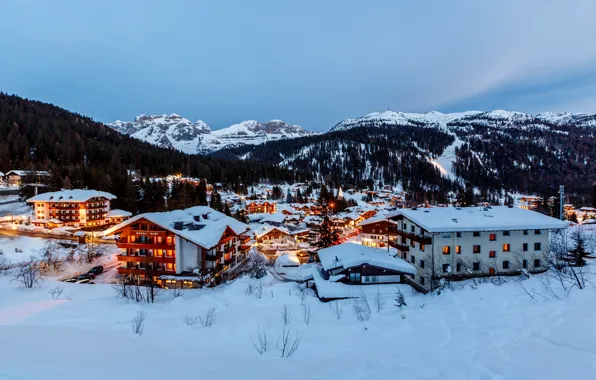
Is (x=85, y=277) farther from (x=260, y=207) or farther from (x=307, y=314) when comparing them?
(x=260, y=207)

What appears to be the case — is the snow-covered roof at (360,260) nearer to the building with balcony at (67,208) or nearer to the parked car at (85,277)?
the parked car at (85,277)

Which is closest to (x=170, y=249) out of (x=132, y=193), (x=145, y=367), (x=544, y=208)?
(x=145, y=367)

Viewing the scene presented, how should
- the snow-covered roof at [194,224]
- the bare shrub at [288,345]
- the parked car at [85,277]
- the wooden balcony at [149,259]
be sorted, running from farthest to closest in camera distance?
the wooden balcony at [149,259]
the snow-covered roof at [194,224]
the parked car at [85,277]
the bare shrub at [288,345]

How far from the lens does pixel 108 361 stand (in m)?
6.27

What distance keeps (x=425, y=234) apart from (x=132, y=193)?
62.9 m

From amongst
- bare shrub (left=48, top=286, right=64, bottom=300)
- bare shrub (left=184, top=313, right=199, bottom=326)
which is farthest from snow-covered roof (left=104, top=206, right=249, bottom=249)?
bare shrub (left=184, top=313, right=199, bottom=326)

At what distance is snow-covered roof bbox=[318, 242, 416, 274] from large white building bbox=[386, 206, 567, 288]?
3.07 m

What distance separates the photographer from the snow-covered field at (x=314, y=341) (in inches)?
225

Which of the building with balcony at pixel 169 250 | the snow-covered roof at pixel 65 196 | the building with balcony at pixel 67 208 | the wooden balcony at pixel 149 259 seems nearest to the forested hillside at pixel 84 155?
the building with balcony at pixel 67 208

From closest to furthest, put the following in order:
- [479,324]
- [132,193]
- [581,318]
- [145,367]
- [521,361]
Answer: [521,361]
[145,367]
[581,318]
[479,324]
[132,193]

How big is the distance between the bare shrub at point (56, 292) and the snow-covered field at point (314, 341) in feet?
0.90

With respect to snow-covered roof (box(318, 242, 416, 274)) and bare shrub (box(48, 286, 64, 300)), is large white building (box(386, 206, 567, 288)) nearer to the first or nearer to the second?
snow-covered roof (box(318, 242, 416, 274))

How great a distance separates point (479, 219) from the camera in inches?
1107

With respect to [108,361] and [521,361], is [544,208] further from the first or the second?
[108,361]
